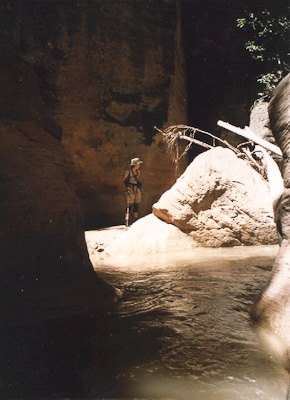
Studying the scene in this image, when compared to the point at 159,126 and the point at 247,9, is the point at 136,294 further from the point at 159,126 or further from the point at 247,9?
the point at 247,9

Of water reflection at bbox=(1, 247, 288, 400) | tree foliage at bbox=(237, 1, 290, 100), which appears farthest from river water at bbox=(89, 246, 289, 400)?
tree foliage at bbox=(237, 1, 290, 100)

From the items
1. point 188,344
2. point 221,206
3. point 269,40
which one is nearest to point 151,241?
point 221,206

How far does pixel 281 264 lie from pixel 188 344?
82 centimetres

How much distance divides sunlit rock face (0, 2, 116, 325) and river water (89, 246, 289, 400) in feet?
1.87

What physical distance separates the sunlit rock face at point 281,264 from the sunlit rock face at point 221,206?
3627 millimetres

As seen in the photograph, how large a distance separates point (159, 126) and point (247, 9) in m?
5.46

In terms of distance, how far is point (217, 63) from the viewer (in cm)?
1277

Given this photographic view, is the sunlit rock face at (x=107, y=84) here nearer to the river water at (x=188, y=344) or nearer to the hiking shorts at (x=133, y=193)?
the hiking shorts at (x=133, y=193)

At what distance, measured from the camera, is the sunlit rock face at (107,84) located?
9.70 m

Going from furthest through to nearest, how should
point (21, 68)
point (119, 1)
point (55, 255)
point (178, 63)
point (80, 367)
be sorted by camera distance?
point (178, 63), point (119, 1), point (21, 68), point (55, 255), point (80, 367)

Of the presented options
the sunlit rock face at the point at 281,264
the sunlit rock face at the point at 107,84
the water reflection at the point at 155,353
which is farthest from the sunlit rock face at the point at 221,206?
the sunlit rock face at the point at 107,84

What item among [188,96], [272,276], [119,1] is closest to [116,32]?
[119,1]

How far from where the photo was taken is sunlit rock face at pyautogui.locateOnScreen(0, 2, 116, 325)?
9.00 ft

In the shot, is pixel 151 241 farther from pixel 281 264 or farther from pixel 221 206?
pixel 281 264
